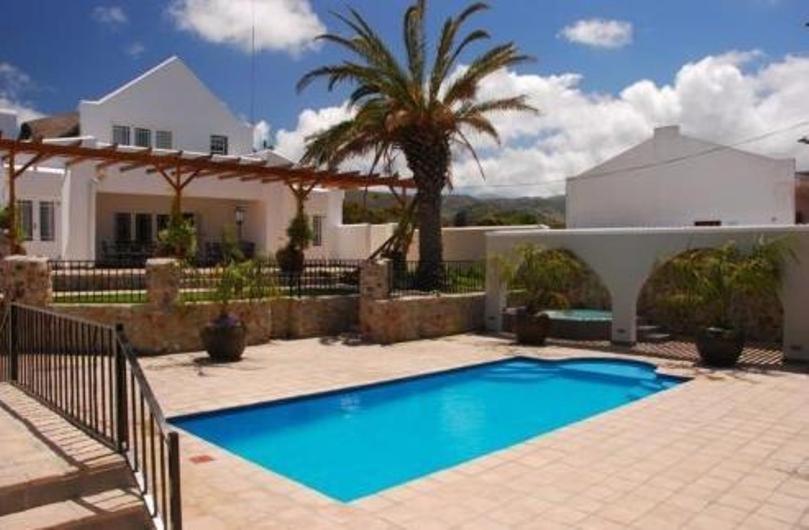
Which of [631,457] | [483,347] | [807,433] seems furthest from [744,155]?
[631,457]

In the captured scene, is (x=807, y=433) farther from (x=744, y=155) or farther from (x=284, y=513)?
(x=744, y=155)

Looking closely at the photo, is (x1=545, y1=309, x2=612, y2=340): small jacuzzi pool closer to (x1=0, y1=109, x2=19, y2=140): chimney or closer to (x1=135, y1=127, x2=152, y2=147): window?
(x1=135, y1=127, x2=152, y2=147): window

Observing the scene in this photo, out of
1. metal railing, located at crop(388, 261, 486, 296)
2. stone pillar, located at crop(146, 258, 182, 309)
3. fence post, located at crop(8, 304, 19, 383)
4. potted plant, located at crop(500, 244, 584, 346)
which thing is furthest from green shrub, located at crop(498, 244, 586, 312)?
fence post, located at crop(8, 304, 19, 383)

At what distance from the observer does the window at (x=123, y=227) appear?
94.6 ft

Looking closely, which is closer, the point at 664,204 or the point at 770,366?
the point at 770,366

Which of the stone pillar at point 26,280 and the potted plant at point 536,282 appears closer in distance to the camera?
the stone pillar at point 26,280

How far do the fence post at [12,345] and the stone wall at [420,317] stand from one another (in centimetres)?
977

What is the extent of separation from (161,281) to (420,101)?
9.13m

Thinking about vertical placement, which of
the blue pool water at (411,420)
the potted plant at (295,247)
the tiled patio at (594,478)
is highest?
the potted plant at (295,247)

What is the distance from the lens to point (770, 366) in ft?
47.7

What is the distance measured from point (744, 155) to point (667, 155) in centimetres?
310

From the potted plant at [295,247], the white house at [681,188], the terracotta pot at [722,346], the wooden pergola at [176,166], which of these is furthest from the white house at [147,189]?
the terracotta pot at [722,346]

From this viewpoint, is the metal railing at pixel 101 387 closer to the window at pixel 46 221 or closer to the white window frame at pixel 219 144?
the window at pixel 46 221

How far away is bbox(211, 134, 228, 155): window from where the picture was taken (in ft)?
108
